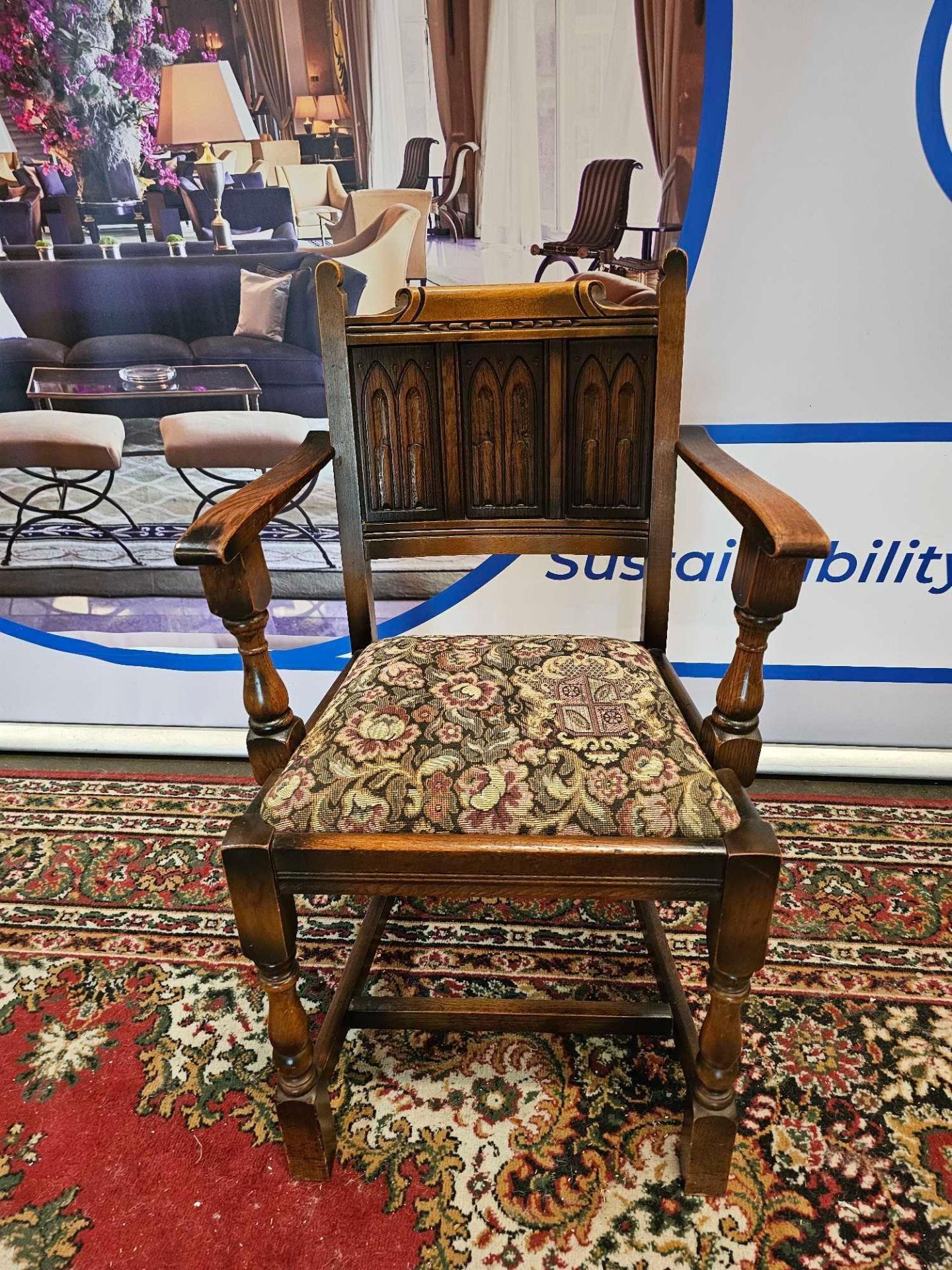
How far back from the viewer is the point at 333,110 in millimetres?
1567

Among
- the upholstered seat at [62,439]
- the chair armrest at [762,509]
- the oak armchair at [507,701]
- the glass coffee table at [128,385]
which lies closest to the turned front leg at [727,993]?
the oak armchair at [507,701]

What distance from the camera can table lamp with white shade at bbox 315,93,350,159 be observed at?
156 cm

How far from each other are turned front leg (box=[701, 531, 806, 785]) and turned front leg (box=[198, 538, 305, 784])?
23.1 inches

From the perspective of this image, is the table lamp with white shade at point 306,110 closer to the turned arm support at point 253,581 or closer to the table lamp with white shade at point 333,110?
the table lamp with white shade at point 333,110

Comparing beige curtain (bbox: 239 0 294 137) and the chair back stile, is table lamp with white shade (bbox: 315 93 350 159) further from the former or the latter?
the chair back stile

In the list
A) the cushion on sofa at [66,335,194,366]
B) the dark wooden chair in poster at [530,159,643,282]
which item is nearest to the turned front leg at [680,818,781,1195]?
the dark wooden chair in poster at [530,159,643,282]

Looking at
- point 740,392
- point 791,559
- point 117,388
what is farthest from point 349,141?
point 791,559

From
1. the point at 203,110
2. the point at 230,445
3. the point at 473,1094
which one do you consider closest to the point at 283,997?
the point at 473,1094

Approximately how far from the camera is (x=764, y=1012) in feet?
4.33

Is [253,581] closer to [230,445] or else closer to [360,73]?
[230,445]

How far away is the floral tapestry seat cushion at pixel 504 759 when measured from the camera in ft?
2.99

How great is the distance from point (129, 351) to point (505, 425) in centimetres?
99

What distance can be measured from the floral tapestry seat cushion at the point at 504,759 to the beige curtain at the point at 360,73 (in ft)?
3.62

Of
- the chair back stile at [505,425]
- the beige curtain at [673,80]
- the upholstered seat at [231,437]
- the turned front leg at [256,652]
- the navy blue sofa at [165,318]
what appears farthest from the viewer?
the upholstered seat at [231,437]
